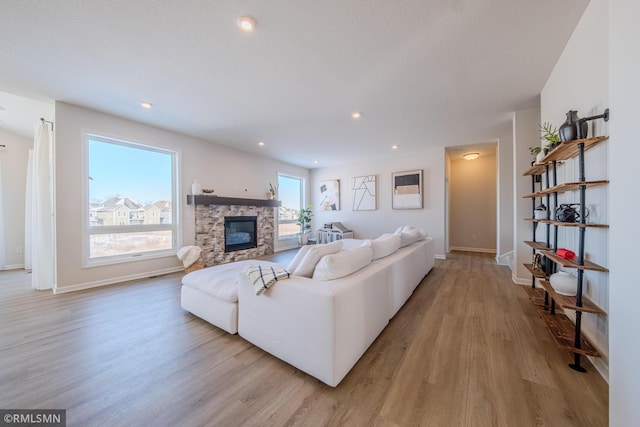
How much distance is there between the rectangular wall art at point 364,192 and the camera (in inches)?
249

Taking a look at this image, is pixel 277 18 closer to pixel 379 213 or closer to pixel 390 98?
pixel 390 98

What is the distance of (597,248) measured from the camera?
166 centimetres

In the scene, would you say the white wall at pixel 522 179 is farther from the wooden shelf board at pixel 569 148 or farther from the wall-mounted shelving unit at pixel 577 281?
the wooden shelf board at pixel 569 148

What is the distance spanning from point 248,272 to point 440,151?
5.30 metres

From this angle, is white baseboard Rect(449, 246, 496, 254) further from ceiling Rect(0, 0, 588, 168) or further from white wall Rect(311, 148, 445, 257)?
ceiling Rect(0, 0, 588, 168)

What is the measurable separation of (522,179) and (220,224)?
553 cm

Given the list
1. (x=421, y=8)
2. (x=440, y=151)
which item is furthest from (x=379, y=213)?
(x=421, y=8)

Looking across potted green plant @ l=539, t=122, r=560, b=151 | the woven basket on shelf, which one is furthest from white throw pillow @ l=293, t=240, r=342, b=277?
the woven basket on shelf

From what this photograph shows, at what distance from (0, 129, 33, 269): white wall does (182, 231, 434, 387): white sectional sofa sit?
17.0 ft

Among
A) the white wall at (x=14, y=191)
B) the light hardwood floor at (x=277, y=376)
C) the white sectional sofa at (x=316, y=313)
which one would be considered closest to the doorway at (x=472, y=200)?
the light hardwood floor at (x=277, y=376)

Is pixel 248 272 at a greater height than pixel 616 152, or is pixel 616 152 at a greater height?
pixel 616 152

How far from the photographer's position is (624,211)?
1051 millimetres

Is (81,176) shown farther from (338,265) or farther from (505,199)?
(505,199)

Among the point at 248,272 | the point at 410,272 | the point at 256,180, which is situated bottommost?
the point at 410,272
